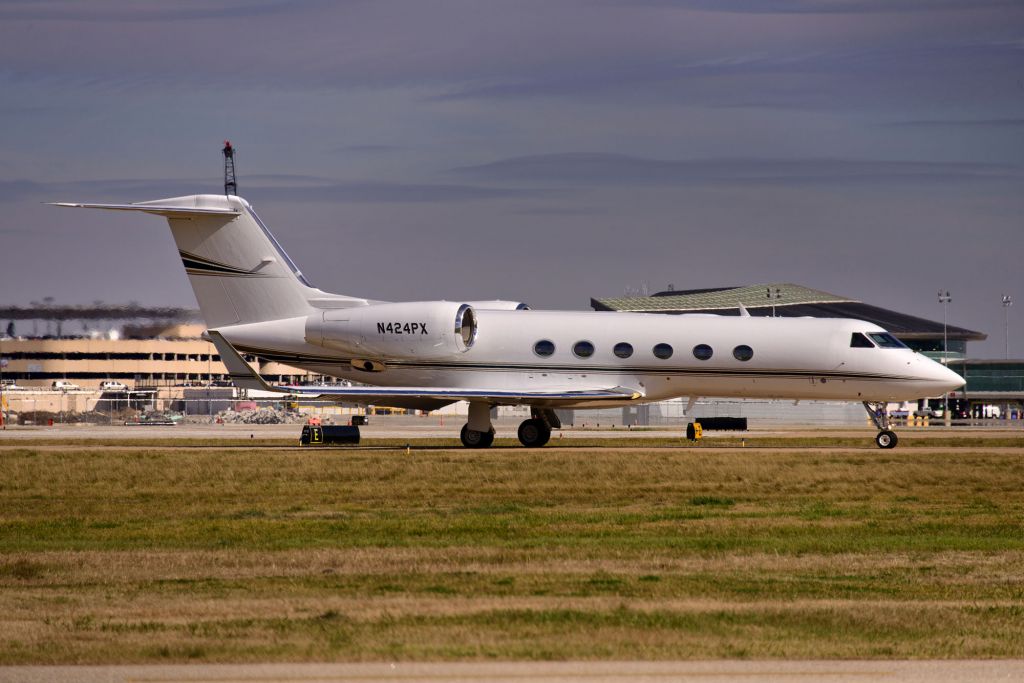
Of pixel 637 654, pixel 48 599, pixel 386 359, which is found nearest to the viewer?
pixel 637 654

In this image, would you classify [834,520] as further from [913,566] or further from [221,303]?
[221,303]

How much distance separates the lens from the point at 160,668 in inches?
336

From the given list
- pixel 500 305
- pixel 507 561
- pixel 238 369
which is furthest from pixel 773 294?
pixel 507 561

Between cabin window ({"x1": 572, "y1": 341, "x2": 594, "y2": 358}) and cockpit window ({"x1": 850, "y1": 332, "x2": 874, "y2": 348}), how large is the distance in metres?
6.25

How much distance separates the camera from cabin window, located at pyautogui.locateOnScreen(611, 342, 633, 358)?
32.4 metres

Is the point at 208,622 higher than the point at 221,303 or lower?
lower

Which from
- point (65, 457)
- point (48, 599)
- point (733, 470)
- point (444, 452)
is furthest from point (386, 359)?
point (48, 599)

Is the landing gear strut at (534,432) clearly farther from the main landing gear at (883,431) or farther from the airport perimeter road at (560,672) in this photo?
the airport perimeter road at (560,672)

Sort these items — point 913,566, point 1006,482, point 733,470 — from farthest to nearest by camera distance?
point 733,470 → point 1006,482 → point 913,566

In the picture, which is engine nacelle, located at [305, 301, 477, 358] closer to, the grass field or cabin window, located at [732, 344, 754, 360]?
cabin window, located at [732, 344, 754, 360]

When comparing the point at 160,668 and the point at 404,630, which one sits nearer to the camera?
the point at 160,668

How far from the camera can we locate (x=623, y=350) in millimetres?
32406

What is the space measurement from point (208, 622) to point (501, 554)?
4427mm

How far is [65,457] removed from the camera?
91.7 ft
